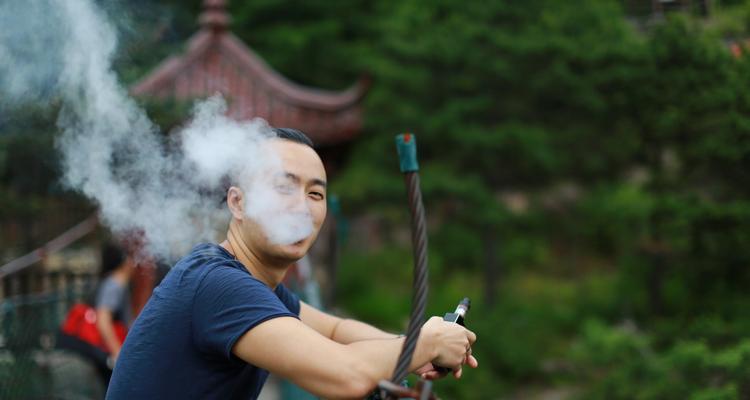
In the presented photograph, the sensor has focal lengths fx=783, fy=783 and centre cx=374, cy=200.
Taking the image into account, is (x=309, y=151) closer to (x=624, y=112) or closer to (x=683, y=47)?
(x=683, y=47)

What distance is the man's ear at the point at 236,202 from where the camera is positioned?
226 centimetres

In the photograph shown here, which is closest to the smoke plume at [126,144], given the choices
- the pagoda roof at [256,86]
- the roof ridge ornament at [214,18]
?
the pagoda roof at [256,86]

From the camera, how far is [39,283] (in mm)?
6789

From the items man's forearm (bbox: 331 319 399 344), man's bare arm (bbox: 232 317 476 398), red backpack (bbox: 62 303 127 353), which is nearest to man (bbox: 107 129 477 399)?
man's bare arm (bbox: 232 317 476 398)

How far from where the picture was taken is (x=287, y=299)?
8.75 feet

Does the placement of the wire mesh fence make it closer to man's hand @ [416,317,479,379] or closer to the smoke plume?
the smoke plume

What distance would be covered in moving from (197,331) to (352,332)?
2.57 ft

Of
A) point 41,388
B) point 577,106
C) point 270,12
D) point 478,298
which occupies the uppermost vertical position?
point 270,12

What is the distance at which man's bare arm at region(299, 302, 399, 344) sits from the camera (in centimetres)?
267

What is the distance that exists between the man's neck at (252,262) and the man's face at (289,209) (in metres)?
0.03

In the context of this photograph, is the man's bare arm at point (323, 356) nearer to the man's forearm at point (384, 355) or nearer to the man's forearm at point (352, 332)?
the man's forearm at point (384, 355)

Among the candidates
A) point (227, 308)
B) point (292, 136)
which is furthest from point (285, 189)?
point (227, 308)

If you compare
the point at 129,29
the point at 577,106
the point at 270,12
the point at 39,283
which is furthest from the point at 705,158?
the point at 270,12

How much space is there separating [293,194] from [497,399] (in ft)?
21.3
